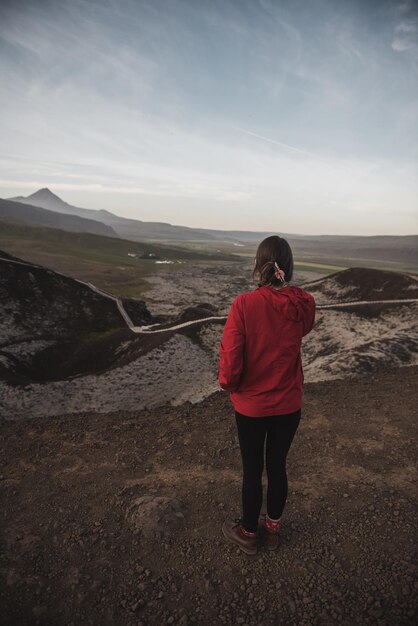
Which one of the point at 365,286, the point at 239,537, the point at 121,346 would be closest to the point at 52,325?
the point at 121,346

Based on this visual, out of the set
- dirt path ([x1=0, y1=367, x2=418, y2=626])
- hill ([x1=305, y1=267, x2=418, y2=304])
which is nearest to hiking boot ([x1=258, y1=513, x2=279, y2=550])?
dirt path ([x1=0, y1=367, x2=418, y2=626])

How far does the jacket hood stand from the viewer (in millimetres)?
4996

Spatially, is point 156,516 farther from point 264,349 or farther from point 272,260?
point 272,260

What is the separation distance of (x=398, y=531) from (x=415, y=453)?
3.48 m

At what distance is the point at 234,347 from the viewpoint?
5.06 meters

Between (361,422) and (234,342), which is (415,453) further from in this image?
(234,342)

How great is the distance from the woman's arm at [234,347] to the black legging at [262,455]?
2.49 ft

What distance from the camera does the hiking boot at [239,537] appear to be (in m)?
6.00

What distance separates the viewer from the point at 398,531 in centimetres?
643

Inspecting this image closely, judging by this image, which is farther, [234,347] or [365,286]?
[365,286]

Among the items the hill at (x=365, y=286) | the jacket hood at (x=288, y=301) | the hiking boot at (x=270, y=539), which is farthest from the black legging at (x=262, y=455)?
the hill at (x=365, y=286)

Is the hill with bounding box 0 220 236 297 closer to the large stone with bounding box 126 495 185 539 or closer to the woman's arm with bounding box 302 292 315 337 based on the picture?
the large stone with bounding box 126 495 185 539

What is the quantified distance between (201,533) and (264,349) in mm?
4064

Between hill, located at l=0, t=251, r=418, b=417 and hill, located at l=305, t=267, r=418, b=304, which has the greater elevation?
hill, located at l=305, t=267, r=418, b=304
